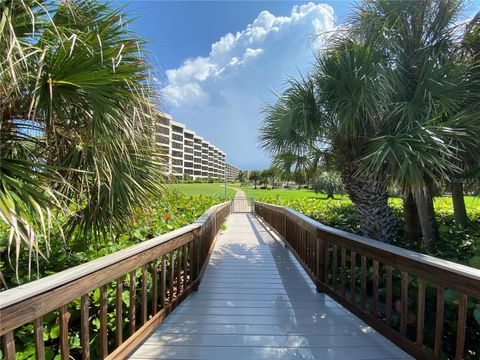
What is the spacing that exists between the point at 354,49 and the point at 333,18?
1.54 meters

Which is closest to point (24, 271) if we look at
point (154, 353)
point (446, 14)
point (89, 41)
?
point (154, 353)

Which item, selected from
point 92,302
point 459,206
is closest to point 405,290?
point 92,302

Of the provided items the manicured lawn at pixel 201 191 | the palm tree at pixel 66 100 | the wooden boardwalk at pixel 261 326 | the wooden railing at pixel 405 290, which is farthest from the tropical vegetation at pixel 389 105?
the manicured lawn at pixel 201 191

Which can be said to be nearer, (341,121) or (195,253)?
(195,253)

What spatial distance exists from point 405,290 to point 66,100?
2925 mm

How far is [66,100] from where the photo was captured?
2.21 metres

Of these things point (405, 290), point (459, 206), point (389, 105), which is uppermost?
point (389, 105)

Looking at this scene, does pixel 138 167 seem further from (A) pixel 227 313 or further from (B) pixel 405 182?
(B) pixel 405 182

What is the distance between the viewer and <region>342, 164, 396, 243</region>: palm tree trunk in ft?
14.2

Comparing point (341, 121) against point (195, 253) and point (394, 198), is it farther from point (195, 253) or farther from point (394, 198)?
point (394, 198)

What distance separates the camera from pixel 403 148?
124 inches

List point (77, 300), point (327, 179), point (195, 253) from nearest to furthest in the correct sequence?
point (77, 300), point (195, 253), point (327, 179)

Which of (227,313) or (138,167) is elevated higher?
(138,167)

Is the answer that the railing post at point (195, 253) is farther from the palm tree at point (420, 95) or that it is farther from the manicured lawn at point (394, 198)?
the manicured lawn at point (394, 198)
